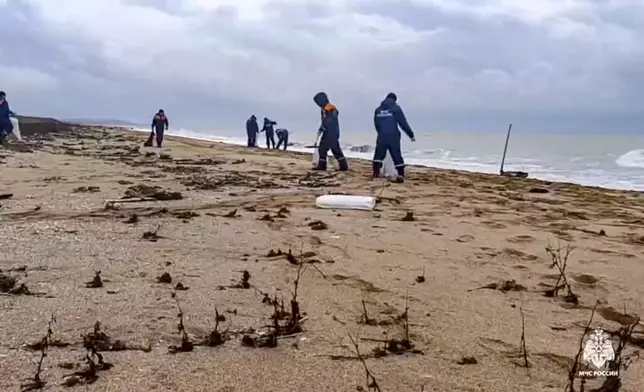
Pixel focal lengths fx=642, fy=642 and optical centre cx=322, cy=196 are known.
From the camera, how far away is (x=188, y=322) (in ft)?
12.0

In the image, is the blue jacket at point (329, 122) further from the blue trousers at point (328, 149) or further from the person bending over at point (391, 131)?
the person bending over at point (391, 131)

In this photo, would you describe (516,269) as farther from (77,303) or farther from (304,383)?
(77,303)

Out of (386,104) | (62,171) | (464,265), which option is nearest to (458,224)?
(464,265)

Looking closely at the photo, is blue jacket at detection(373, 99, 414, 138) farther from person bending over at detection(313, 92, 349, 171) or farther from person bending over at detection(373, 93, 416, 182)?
person bending over at detection(313, 92, 349, 171)

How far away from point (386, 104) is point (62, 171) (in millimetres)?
6470

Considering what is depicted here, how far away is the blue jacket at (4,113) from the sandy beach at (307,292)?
1306 cm

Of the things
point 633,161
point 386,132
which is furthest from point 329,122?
point 633,161

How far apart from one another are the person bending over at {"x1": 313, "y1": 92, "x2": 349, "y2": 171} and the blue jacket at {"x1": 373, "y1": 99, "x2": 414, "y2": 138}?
63.1 inches

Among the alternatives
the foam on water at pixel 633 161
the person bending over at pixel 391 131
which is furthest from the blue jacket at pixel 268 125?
the person bending over at pixel 391 131

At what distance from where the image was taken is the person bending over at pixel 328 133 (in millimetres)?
14031

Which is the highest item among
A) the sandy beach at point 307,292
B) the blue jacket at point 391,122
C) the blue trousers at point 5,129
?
the blue jacket at point 391,122

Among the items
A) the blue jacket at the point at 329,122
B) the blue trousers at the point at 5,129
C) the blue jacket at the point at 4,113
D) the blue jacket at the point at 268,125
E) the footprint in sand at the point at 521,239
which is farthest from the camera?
the blue jacket at the point at 268,125

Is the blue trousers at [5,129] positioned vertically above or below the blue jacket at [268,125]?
below

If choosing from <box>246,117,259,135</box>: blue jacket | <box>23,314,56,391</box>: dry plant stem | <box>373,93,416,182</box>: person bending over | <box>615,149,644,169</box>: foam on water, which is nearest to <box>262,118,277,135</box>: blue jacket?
<box>246,117,259,135</box>: blue jacket
